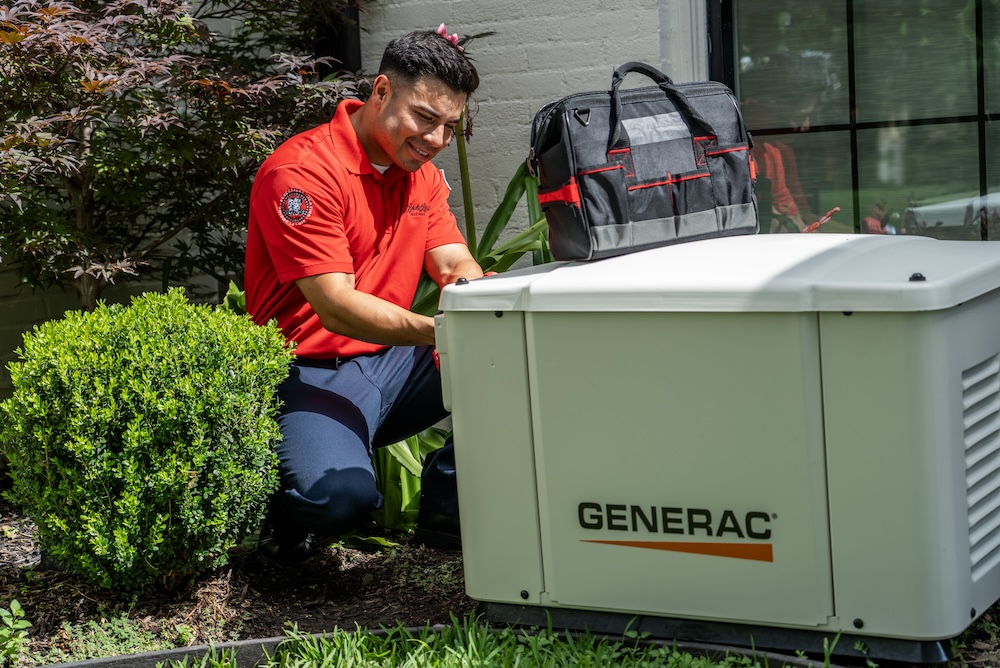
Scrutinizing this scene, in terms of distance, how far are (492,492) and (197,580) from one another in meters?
0.87

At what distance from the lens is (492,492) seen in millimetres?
2252

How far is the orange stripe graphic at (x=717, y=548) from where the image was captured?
2.04 m

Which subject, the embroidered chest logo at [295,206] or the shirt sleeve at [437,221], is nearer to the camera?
the embroidered chest logo at [295,206]

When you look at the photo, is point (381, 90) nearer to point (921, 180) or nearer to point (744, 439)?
point (744, 439)

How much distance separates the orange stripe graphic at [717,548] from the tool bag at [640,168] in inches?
24.9

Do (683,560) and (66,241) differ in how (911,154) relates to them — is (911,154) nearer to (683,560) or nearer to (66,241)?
(683,560)

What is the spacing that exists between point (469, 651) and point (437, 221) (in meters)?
1.39

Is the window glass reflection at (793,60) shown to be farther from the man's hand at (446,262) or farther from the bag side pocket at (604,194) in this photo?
the bag side pocket at (604,194)

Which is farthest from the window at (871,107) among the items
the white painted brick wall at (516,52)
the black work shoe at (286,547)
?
the black work shoe at (286,547)

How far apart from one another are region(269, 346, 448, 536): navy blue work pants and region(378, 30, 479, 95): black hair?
749 millimetres

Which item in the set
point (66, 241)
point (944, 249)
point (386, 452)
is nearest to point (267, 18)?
point (66, 241)

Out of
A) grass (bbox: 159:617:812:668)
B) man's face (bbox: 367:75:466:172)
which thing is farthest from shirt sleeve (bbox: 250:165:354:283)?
grass (bbox: 159:617:812:668)

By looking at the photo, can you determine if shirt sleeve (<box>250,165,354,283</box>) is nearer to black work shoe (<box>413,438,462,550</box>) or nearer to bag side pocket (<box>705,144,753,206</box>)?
black work shoe (<box>413,438,462,550</box>)

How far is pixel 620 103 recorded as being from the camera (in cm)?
236
